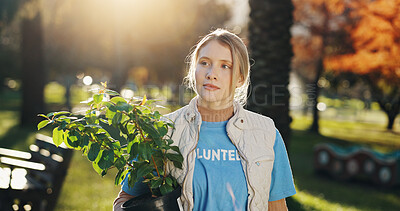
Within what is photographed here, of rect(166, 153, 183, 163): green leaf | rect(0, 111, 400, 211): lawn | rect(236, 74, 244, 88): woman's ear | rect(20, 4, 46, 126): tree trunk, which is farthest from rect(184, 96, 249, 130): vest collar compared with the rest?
rect(20, 4, 46, 126): tree trunk

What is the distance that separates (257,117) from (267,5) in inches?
173

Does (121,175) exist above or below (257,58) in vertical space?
below

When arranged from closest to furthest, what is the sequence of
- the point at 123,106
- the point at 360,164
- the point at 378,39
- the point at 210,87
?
the point at 123,106
the point at 210,87
the point at 360,164
the point at 378,39

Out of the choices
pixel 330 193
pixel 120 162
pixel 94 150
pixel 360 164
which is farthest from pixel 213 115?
pixel 360 164

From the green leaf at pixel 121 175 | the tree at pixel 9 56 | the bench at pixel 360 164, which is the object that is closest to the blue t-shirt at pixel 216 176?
the green leaf at pixel 121 175

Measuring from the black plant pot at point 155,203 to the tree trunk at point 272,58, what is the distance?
4.32 m

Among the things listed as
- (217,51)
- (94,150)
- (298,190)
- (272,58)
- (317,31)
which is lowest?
(298,190)

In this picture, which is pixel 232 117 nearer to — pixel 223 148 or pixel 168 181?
pixel 223 148

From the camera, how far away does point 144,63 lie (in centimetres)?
3450

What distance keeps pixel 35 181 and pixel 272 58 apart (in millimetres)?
3977

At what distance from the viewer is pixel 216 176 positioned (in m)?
2.16

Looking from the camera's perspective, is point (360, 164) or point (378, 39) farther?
point (378, 39)

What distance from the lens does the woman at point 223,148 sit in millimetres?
2172

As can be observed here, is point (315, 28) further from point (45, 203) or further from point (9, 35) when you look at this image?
point (9, 35)
